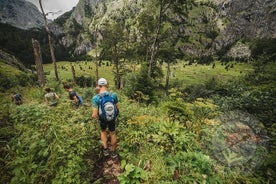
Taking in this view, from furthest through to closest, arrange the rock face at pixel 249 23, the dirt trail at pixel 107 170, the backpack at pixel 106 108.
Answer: the rock face at pixel 249 23 → the backpack at pixel 106 108 → the dirt trail at pixel 107 170

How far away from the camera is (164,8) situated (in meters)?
20.3

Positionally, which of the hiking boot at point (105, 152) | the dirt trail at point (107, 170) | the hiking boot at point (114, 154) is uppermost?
the hiking boot at point (105, 152)

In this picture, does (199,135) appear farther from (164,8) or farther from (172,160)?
(164,8)

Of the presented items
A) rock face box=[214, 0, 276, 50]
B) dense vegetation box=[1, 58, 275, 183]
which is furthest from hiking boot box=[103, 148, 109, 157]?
rock face box=[214, 0, 276, 50]

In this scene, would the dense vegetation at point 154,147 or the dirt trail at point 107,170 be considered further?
the dirt trail at point 107,170

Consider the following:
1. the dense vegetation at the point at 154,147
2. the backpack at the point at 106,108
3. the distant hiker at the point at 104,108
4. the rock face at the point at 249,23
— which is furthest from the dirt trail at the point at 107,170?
the rock face at the point at 249,23

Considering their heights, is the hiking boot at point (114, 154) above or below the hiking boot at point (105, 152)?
below

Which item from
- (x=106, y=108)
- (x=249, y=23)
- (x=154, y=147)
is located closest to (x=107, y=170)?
(x=154, y=147)

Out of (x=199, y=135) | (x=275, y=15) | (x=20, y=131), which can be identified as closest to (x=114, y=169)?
(x=20, y=131)

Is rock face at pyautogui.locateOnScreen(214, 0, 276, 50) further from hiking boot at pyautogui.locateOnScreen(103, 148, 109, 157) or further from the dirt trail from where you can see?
the dirt trail

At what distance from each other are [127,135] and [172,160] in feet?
6.60

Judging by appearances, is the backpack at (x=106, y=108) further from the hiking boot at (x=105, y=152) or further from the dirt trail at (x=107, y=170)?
the dirt trail at (x=107, y=170)

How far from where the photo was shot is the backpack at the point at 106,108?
17.3 ft

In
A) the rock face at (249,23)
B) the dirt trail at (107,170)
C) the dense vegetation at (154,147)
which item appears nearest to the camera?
the dense vegetation at (154,147)
